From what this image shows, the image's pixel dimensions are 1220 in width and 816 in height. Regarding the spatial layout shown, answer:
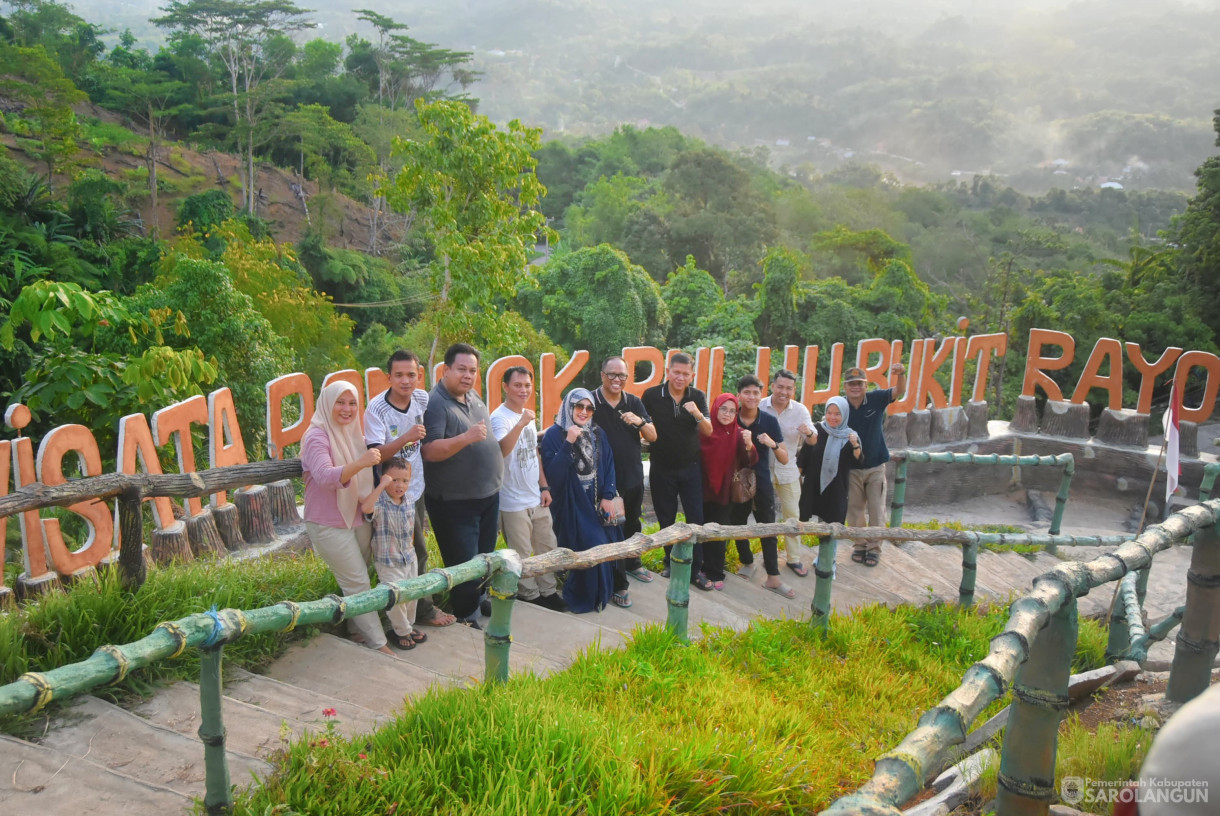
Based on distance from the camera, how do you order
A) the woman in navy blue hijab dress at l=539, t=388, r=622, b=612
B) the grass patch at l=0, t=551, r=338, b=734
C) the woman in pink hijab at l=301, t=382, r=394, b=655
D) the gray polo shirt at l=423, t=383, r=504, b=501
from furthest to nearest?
the woman in navy blue hijab dress at l=539, t=388, r=622, b=612, the gray polo shirt at l=423, t=383, r=504, b=501, the woman in pink hijab at l=301, t=382, r=394, b=655, the grass patch at l=0, t=551, r=338, b=734

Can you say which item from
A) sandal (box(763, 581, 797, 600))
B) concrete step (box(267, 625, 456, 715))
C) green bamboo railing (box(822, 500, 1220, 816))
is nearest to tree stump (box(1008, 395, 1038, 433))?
sandal (box(763, 581, 797, 600))

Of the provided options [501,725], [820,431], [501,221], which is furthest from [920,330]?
[501,725]

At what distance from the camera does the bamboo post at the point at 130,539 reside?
290cm

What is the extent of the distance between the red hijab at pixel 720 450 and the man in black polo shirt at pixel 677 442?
0.08 m

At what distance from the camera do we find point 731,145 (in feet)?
331

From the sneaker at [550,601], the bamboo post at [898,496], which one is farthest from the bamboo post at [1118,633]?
the sneaker at [550,601]

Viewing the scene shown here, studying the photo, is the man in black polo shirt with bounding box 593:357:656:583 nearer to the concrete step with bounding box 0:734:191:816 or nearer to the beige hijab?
the beige hijab

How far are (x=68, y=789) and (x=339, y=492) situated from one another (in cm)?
146

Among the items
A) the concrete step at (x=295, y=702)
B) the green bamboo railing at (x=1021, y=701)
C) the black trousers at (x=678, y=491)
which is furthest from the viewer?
the black trousers at (x=678, y=491)

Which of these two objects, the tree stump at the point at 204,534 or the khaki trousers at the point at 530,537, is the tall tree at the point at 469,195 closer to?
the tree stump at the point at 204,534

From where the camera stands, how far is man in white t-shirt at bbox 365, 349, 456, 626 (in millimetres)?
3467

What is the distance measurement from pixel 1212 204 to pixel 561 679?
→ 59.3 ft

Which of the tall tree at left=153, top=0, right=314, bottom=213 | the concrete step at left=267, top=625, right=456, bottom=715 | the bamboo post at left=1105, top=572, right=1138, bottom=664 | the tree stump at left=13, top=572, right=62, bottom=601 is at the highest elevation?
the tall tree at left=153, top=0, right=314, bottom=213

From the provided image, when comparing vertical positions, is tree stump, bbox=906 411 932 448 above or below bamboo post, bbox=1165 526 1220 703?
below
